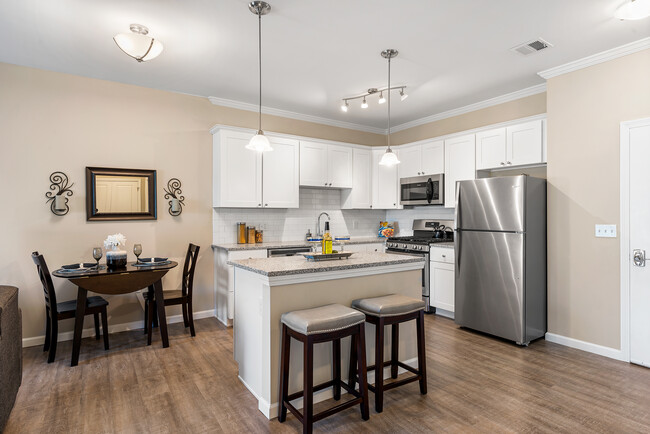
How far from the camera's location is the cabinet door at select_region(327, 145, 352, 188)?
524 cm

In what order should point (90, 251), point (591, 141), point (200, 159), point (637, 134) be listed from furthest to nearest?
point (200, 159) < point (90, 251) < point (591, 141) < point (637, 134)

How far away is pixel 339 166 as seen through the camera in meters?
5.32

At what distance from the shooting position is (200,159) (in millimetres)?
4457

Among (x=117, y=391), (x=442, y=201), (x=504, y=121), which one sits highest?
(x=504, y=121)

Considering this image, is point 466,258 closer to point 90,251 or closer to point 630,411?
point 630,411

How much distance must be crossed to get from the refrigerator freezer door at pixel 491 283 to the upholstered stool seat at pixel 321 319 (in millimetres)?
2065

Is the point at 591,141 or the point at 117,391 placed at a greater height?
the point at 591,141

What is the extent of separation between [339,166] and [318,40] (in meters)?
2.38

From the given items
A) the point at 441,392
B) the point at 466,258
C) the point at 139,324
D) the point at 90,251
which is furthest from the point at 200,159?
the point at 441,392

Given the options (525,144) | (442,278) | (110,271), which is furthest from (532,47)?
(110,271)

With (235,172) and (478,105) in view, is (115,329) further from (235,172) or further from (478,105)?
(478,105)

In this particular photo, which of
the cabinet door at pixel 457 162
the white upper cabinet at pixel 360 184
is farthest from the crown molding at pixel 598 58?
the white upper cabinet at pixel 360 184

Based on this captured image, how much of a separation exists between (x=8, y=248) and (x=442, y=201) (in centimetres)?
491

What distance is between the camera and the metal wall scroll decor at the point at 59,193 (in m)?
3.60
